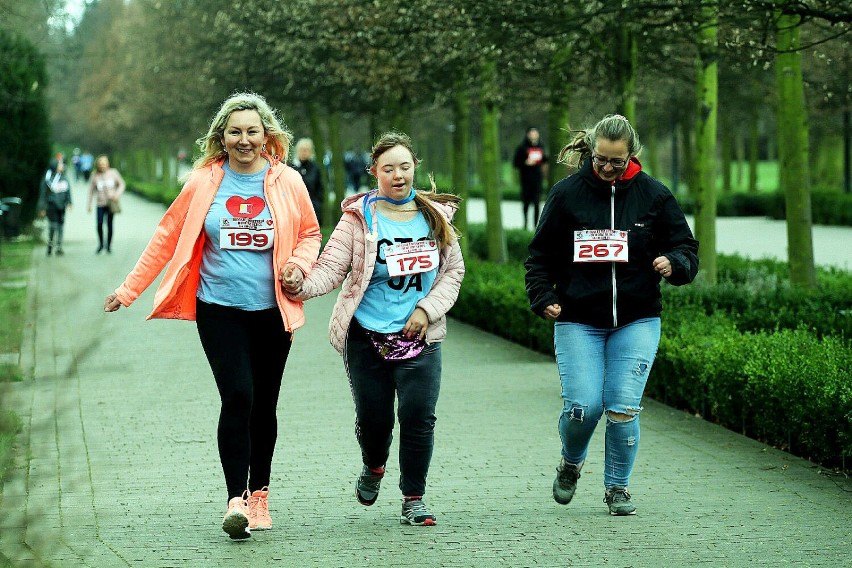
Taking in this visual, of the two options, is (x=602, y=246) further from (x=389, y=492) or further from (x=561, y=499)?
(x=389, y=492)

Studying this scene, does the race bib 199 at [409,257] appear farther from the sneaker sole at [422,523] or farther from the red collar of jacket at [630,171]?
the sneaker sole at [422,523]

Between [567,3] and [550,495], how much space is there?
5.07 metres

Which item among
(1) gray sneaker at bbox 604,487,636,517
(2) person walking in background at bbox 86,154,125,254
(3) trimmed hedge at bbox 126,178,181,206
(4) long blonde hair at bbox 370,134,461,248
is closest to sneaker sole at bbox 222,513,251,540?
(4) long blonde hair at bbox 370,134,461,248

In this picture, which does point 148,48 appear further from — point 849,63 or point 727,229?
point 849,63

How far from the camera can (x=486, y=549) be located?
17.0ft

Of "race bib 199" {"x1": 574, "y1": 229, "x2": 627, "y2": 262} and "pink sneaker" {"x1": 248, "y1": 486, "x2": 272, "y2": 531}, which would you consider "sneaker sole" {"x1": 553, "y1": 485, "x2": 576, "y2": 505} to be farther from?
"pink sneaker" {"x1": 248, "y1": 486, "x2": 272, "y2": 531}

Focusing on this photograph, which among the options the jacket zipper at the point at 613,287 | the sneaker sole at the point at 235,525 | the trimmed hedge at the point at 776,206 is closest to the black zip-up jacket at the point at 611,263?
the jacket zipper at the point at 613,287

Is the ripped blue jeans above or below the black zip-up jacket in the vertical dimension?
below

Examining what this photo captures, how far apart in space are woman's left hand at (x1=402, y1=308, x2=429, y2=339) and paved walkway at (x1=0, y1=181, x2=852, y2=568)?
2.49 feet

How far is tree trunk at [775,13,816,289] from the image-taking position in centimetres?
1202

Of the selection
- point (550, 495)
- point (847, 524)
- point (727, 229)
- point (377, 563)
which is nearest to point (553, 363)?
point (550, 495)

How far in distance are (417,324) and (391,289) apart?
0.18 meters

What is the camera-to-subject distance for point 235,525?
5242 millimetres

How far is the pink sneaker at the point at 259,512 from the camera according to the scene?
18.2ft
